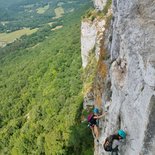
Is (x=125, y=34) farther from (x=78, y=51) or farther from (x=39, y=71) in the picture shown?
(x=39, y=71)

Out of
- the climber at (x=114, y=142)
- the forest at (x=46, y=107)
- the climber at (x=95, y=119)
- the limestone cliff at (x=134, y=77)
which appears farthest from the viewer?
the forest at (x=46, y=107)

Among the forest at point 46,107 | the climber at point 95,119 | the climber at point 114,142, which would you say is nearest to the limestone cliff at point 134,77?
the climber at point 114,142

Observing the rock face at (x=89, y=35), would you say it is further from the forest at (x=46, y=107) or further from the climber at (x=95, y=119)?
the climber at (x=95, y=119)

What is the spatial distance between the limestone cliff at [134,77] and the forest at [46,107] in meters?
20.1

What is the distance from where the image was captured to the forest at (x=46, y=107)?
176ft

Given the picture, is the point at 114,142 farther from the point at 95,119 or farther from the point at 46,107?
the point at 46,107

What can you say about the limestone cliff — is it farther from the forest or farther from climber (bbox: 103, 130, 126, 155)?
the forest

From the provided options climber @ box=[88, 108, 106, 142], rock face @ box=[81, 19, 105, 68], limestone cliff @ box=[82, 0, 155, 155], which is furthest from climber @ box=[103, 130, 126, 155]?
rock face @ box=[81, 19, 105, 68]

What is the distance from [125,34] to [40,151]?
163ft

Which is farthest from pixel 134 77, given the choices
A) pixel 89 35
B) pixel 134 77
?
pixel 89 35

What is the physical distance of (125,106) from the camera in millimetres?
19641

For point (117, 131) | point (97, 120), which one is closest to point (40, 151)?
point (97, 120)

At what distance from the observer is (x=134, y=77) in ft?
60.6

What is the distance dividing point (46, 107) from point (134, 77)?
64.1m
